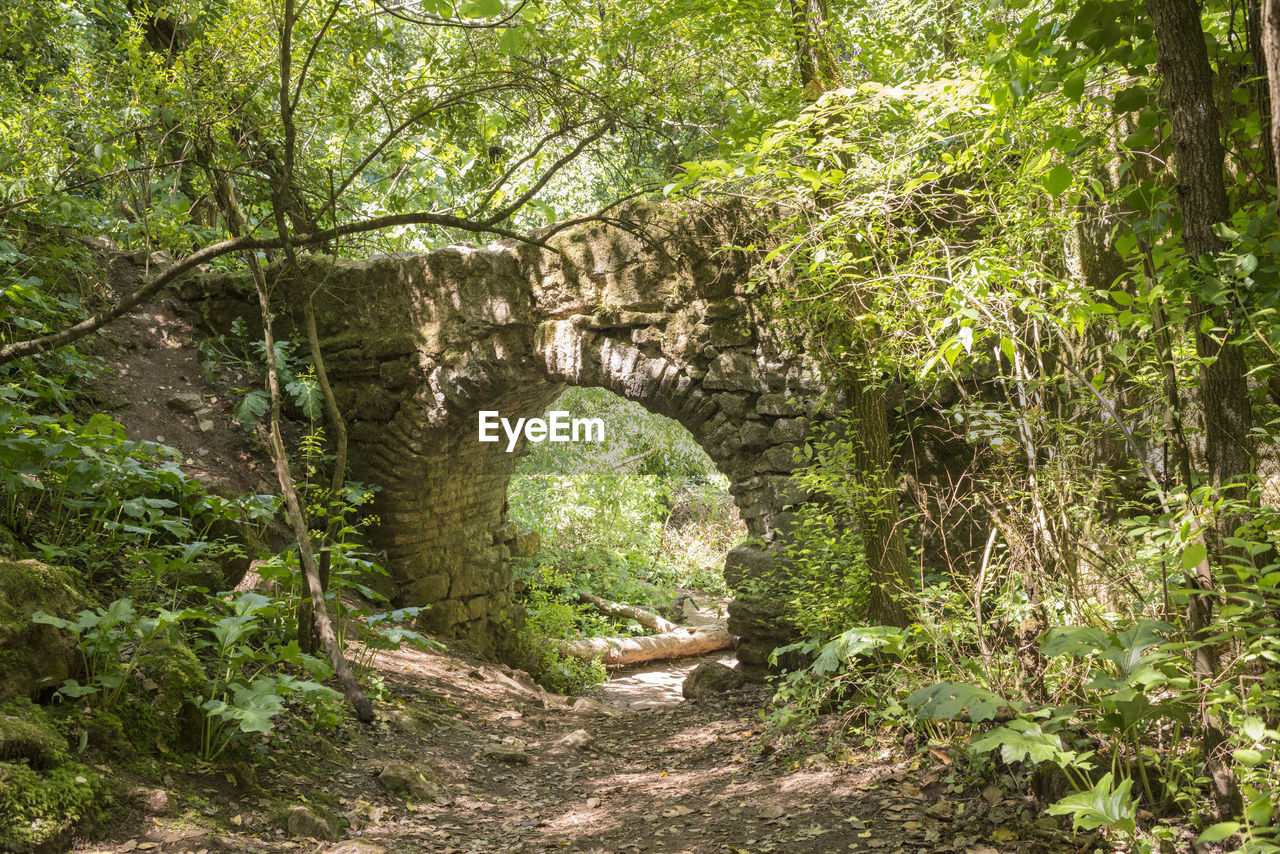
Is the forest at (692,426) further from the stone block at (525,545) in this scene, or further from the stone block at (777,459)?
the stone block at (525,545)

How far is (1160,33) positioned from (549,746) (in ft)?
15.2

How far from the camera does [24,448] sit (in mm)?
3086

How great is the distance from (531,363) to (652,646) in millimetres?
4589

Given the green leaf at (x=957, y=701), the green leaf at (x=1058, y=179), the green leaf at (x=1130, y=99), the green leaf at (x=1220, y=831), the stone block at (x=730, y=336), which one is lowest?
the green leaf at (x=1220, y=831)

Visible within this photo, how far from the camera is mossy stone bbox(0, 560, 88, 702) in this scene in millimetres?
2584

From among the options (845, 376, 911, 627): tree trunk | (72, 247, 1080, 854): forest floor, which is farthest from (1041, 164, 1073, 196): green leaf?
(72, 247, 1080, 854): forest floor

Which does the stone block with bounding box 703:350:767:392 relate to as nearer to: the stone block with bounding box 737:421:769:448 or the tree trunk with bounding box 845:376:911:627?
the stone block with bounding box 737:421:769:448

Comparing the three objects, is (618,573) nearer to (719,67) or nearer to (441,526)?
(441,526)

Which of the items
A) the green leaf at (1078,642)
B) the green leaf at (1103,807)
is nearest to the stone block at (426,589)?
the green leaf at (1078,642)

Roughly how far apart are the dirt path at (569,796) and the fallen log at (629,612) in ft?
16.4

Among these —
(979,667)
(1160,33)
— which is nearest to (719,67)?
(1160,33)

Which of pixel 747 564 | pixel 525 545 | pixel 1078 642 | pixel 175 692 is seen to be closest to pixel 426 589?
pixel 525 545

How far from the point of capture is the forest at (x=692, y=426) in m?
2.21

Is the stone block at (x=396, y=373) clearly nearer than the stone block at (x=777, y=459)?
No
